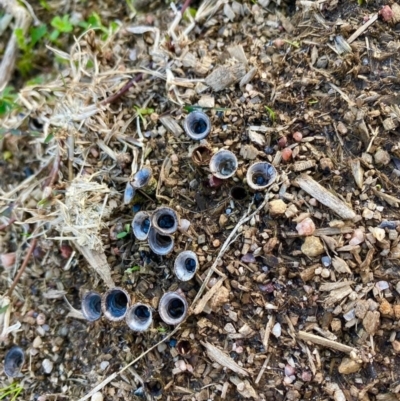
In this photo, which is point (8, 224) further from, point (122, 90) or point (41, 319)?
point (122, 90)

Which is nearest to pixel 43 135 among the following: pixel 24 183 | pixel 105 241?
pixel 24 183

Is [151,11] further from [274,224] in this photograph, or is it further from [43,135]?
[274,224]

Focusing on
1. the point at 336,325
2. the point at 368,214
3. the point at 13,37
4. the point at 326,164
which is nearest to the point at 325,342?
the point at 336,325

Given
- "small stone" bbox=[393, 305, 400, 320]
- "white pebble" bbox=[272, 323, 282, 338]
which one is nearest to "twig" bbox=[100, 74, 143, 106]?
"white pebble" bbox=[272, 323, 282, 338]

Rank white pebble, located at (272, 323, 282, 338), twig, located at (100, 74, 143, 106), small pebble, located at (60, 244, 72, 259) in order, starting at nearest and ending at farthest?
white pebble, located at (272, 323, 282, 338), small pebble, located at (60, 244, 72, 259), twig, located at (100, 74, 143, 106)

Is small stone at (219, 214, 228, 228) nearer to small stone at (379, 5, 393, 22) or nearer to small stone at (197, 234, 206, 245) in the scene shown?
small stone at (197, 234, 206, 245)

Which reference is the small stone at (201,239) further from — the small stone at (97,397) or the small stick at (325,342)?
the small stone at (97,397)
